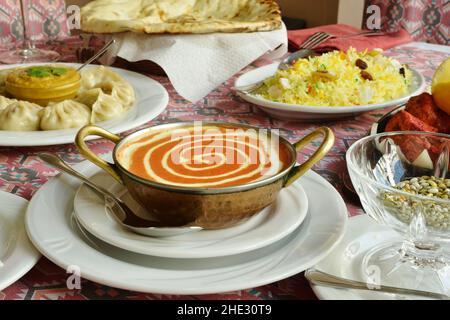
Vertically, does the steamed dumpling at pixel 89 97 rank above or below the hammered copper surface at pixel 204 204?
below

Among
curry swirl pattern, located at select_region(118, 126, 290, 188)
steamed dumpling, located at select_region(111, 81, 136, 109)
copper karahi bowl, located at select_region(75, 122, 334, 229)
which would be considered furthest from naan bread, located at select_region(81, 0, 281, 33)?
copper karahi bowl, located at select_region(75, 122, 334, 229)

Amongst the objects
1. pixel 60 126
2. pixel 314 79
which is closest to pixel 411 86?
pixel 314 79

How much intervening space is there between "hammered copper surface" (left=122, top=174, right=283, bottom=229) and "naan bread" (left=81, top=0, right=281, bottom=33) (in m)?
0.85

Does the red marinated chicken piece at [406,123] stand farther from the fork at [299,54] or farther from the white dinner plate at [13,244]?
the white dinner plate at [13,244]

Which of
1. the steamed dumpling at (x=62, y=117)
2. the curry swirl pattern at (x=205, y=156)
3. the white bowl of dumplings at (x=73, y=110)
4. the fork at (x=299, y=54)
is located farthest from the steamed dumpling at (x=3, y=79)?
the curry swirl pattern at (x=205, y=156)

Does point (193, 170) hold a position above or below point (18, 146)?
above

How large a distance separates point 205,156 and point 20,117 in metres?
0.47

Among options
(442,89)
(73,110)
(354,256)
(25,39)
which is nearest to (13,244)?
(354,256)

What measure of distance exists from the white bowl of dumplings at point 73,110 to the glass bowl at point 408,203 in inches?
21.3

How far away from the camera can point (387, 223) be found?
26.1 inches

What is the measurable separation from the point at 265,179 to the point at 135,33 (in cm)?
92

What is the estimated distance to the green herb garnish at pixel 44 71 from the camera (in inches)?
46.7

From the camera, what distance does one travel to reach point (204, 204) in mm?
636

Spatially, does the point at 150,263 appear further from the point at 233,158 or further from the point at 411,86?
the point at 411,86
